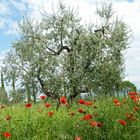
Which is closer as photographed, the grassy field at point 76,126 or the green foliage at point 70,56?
the grassy field at point 76,126

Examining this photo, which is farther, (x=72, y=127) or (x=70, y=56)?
(x=70, y=56)

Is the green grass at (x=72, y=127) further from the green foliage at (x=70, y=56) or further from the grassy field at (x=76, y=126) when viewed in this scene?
the green foliage at (x=70, y=56)

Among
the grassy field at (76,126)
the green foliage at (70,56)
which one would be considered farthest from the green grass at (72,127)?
the green foliage at (70,56)

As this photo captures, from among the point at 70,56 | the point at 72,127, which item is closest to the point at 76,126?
the point at 72,127

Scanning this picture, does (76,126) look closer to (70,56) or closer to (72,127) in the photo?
(72,127)

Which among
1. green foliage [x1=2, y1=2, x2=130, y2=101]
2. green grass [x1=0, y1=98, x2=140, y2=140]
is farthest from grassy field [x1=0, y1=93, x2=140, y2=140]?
green foliage [x1=2, y1=2, x2=130, y2=101]

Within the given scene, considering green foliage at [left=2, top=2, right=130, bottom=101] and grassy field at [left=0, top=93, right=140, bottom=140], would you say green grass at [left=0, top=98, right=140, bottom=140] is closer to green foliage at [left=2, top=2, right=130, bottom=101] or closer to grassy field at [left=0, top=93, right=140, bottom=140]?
grassy field at [left=0, top=93, right=140, bottom=140]

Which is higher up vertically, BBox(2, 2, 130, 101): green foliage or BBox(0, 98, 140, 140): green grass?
BBox(2, 2, 130, 101): green foliage

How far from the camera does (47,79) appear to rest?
33781mm

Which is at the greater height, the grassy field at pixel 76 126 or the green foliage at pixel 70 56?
the green foliage at pixel 70 56

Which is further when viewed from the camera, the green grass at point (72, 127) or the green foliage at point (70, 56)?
the green foliage at point (70, 56)

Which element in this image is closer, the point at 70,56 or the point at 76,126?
the point at 76,126

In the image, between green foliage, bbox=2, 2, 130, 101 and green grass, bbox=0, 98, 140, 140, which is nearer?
green grass, bbox=0, 98, 140, 140

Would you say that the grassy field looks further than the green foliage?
No
